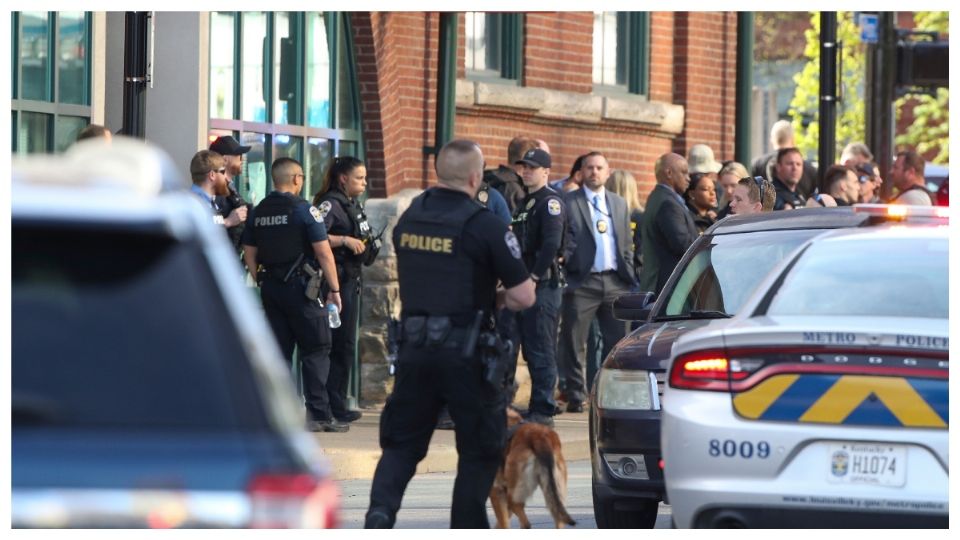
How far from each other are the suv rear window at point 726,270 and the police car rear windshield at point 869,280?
1904mm

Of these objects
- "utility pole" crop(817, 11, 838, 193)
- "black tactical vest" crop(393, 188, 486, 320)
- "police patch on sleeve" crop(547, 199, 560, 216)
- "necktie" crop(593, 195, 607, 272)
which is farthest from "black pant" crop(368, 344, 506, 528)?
"utility pole" crop(817, 11, 838, 193)

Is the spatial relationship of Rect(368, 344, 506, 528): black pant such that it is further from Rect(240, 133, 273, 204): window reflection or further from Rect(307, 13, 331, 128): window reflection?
Rect(307, 13, 331, 128): window reflection

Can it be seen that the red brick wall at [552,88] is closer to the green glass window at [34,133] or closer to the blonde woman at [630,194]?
the blonde woman at [630,194]

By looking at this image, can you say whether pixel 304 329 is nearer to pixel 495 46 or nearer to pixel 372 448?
pixel 372 448

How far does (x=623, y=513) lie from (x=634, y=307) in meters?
1.33

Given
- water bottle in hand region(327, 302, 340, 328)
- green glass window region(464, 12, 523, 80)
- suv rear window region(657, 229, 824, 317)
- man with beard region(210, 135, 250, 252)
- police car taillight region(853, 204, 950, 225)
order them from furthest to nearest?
1. green glass window region(464, 12, 523, 80)
2. water bottle in hand region(327, 302, 340, 328)
3. man with beard region(210, 135, 250, 252)
4. suv rear window region(657, 229, 824, 317)
5. police car taillight region(853, 204, 950, 225)

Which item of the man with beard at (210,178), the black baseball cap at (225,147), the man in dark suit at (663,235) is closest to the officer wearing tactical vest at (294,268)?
the man with beard at (210,178)

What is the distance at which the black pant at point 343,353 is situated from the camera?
13.6m

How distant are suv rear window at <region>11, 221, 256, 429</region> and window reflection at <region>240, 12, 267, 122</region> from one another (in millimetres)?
11426

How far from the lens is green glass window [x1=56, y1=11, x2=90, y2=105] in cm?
1338

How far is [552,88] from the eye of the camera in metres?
18.8

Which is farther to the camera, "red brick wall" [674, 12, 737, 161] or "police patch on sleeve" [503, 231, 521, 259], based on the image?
"red brick wall" [674, 12, 737, 161]

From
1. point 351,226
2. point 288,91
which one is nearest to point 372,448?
point 351,226
